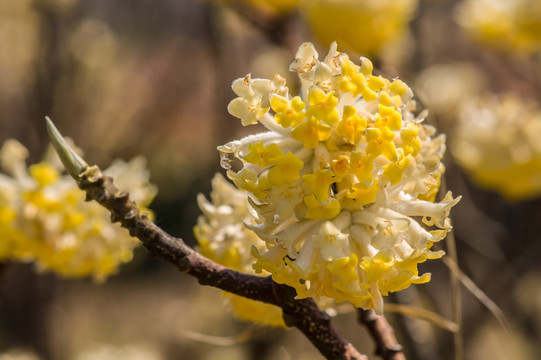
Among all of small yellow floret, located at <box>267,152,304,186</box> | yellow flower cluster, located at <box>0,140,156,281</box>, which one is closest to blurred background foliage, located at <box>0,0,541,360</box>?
yellow flower cluster, located at <box>0,140,156,281</box>

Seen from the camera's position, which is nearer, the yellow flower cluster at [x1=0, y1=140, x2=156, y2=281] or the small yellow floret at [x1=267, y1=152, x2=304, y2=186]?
the small yellow floret at [x1=267, y1=152, x2=304, y2=186]

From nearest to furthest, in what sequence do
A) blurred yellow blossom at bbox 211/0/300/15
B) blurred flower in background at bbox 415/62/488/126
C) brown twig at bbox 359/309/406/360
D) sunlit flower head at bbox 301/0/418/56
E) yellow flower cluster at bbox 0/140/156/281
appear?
brown twig at bbox 359/309/406/360, yellow flower cluster at bbox 0/140/156/281, sunlit flower head at bbox 301/0/418/56, blurred yellow blossom at bbox 211/0/300/15, blurred flower in background at bbox 415/62/488/126

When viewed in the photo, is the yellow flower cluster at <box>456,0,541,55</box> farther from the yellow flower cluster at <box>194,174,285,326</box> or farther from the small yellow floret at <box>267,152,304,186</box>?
the small yellow floret at <box>267,152,304,186</box>

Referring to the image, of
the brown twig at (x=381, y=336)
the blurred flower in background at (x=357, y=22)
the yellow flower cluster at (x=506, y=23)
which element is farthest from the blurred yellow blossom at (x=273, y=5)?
the brown twig at (x=381, y=336)

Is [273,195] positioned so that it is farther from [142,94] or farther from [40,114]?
[142,94]

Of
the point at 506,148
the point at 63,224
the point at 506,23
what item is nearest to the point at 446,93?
the point at 506,23

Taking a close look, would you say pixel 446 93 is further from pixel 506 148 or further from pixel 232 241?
pixel 232 241

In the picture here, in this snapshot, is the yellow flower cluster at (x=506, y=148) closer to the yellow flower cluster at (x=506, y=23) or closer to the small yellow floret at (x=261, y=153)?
the yellow flower cluster at (x=506, y=23)
